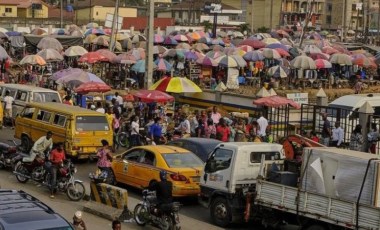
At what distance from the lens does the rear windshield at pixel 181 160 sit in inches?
654

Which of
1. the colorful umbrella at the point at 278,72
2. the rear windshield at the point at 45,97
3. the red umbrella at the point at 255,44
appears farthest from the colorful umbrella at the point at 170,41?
the rear windshield at the point at 45,97

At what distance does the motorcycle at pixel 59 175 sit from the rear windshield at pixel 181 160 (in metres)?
2.08


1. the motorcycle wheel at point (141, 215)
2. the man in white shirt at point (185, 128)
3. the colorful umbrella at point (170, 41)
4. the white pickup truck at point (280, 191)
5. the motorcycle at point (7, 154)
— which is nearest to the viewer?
the white pickup truck at point (280, 191)

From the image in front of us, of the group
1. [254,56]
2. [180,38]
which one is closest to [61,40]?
[180,38]

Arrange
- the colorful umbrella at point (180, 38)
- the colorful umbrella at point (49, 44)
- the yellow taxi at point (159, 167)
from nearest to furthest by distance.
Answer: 1. the yellow taxi at point (159, 167)
2. the colorful umbrella at point (49, 44)
3. the colorful umbrella at point (180, 38)

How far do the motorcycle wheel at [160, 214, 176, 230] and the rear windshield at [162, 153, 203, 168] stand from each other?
269 cm

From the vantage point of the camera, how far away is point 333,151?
13.3 meters

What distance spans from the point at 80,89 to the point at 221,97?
21.4 feet

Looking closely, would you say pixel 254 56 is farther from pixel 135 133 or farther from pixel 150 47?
pixel 135 133

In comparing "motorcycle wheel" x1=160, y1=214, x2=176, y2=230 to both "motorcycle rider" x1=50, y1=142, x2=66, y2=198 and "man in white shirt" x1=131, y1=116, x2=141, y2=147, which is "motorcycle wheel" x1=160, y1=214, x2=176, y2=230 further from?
"man in white shirt" x1=131, y1=116, x2=141, y2=147

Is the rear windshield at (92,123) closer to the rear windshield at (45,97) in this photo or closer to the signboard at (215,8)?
the rear windshield at (45,97)

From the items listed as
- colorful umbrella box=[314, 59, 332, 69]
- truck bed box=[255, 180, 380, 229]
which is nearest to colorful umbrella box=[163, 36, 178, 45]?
colorful umbrella box=[314, 59, 332, 69]

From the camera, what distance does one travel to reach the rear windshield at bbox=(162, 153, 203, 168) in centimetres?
1661

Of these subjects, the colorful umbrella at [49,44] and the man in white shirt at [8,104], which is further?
the colorful umbrella at [49,44]
